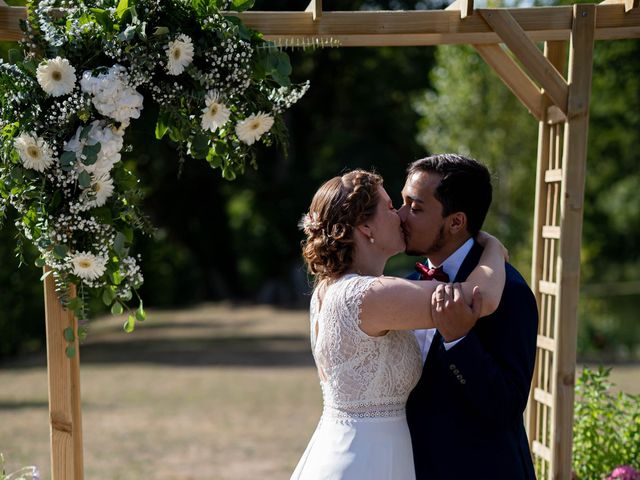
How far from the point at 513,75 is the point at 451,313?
6.91ft

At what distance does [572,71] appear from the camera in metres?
4.24

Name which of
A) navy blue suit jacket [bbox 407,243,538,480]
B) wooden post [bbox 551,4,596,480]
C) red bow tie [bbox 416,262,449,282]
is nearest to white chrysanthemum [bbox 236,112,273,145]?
red bow tie [bbox 416,262,449,282]

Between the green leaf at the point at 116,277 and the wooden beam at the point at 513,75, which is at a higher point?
the wooden beam at the point at 513,75

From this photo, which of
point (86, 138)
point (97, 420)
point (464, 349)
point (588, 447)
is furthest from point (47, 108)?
point (97, 420)

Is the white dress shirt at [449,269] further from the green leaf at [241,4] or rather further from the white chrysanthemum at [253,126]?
the green leaf at [241,4]

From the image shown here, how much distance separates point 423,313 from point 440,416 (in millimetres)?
488

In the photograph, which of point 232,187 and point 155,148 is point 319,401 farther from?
point 232,187

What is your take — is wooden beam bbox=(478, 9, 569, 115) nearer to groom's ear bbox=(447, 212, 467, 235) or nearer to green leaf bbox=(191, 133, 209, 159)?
groom's ear bbox=(447, 212, 467, 235)

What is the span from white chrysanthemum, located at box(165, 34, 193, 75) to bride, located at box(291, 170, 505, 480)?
2.70ft

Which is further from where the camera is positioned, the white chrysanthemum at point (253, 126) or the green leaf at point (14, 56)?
the white chrysanthemum at point (253, 126)


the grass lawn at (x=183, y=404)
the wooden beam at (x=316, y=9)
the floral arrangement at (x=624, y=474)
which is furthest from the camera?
the grass lawn at (x=183, y=404)

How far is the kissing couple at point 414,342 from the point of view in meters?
3.05

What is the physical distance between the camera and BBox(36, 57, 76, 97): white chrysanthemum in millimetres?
3418

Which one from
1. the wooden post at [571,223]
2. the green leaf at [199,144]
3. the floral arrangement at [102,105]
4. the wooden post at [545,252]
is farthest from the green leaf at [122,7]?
the wooden post at [545,252]
